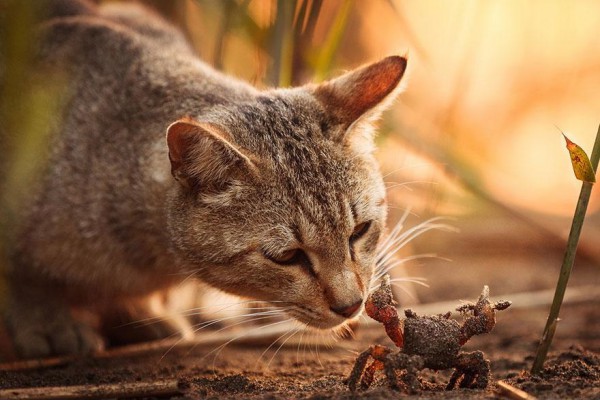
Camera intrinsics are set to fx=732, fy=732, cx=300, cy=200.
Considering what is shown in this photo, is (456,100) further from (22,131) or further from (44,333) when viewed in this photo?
(44,333)

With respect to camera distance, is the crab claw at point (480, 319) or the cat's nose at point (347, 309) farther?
the cat's nose at point (347, 309)

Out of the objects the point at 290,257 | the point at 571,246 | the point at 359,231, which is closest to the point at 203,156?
the point at 290,257

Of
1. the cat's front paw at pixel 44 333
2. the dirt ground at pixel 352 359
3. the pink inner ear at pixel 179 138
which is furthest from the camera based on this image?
the cat's front paw at pixel 44 333

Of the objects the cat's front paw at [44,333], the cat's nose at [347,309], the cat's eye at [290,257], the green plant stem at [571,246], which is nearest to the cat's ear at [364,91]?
the cat's eye at [290,257]

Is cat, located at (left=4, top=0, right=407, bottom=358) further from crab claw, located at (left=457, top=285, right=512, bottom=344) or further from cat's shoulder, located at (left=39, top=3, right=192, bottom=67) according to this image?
crab claw, located at (left=457, top=285, right=512, bottom=344)

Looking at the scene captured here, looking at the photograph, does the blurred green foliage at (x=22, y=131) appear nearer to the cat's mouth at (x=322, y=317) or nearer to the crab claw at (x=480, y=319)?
the cat's mouth at (x=322, y=317)
